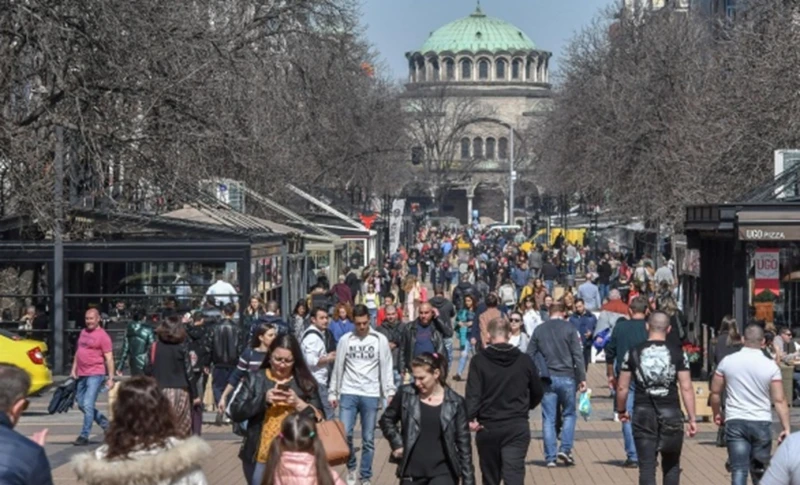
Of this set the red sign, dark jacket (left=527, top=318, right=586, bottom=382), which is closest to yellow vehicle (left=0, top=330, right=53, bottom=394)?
dark jacket (left=527, top=318, right=586, bottom=382)

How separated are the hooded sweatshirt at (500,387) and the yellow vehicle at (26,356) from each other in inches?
427

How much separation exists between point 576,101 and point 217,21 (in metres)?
25.0

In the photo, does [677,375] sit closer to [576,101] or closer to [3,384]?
[3,384]

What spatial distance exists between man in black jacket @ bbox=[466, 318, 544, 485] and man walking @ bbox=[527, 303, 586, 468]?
379 cm

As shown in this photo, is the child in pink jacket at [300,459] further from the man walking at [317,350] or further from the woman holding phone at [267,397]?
the man walking at [317,350]

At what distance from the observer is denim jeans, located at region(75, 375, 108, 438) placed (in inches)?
715

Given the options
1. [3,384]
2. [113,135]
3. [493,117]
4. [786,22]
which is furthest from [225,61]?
[493,117]

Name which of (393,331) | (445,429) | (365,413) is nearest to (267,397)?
(445,429)

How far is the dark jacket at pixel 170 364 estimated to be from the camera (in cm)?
1476

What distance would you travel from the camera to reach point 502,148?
17700cm

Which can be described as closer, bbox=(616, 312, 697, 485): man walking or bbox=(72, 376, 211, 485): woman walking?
bbox=(72, 376, 211, 485): woman walking

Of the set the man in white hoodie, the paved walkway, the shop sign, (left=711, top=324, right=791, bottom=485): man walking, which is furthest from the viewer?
the shop sign

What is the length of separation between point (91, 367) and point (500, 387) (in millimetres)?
7356

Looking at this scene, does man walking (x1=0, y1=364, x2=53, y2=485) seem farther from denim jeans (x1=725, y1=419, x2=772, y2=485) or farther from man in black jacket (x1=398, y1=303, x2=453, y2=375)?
man in black jacket (x1=398, y1=303, x2=453, y2=375)
